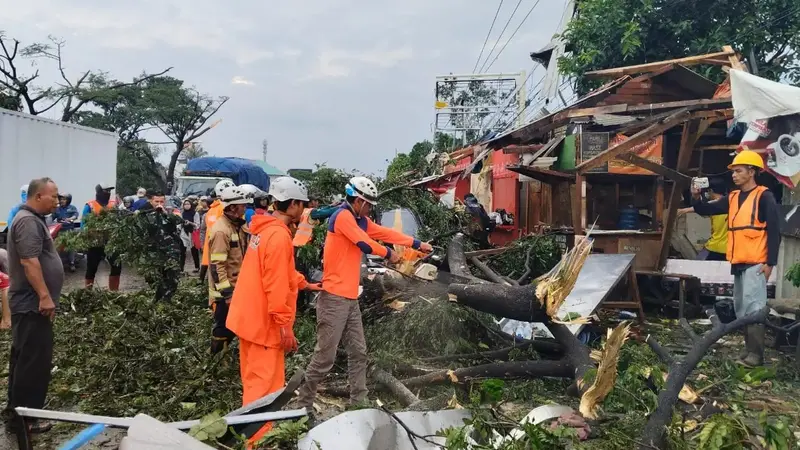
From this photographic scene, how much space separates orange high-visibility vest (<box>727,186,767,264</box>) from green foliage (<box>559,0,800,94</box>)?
19.8 feet

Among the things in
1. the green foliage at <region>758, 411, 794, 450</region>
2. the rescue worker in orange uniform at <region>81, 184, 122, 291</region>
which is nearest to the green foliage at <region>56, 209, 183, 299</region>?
the rescue worker in orange uniform at <region>81, 184, 122, 291</region>

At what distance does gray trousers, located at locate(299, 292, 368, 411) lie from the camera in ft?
14.6

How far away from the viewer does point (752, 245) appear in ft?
18.5

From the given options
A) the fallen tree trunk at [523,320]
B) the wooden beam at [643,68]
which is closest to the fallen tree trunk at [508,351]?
the fallen tree trunk at [523,320]

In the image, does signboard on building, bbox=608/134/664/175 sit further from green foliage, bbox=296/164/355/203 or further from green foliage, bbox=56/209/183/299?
green foliage, bbox=56/209/183/299

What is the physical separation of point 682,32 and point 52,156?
42.3 feet

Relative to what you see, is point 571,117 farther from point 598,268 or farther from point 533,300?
point 533,300

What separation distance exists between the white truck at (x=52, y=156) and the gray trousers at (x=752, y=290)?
11852 millimetres

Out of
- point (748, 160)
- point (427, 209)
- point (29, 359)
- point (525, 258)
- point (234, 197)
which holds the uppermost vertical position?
point (748, 160)

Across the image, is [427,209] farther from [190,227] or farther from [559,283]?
[190,227]

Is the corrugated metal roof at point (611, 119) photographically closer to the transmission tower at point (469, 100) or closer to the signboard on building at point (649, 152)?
the signboard on building at point (649, 152)

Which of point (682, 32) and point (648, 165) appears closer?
point (648, 165)

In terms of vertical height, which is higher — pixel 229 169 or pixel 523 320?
pixel 229 169

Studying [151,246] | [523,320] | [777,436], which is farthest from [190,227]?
[777,436]
